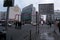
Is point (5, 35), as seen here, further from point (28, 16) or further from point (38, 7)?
point (28, 16)

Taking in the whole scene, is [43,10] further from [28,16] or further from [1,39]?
[1,39]

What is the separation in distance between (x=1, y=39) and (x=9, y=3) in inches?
143

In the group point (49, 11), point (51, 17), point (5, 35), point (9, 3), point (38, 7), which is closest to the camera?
point (9, 3)

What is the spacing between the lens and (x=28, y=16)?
38156 millimetres

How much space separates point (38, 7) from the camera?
2547 centimetres

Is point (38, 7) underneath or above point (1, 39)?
above

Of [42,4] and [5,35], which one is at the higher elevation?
[42,4]

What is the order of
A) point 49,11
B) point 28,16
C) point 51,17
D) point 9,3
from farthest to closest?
point 28,16 < point 51,17 < point 49,11 < point 9,3

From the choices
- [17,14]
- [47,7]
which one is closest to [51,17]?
[17,14]

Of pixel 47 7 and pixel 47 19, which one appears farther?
pixel 47 19

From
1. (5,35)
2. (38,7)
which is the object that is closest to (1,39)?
(5,35)

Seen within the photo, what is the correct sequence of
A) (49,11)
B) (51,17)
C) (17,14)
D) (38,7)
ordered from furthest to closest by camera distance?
(51,17)
(17,14)
(49,11)
(38,7)

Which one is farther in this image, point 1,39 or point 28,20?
point 28,20

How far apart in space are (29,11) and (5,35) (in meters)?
26.3
